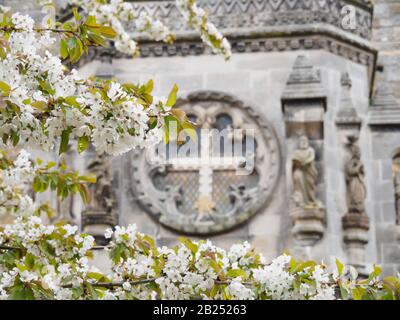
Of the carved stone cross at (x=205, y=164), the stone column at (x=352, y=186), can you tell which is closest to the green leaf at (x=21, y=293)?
the carved stone cross at (x=205, y=164)

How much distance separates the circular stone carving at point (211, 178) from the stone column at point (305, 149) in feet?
1.13

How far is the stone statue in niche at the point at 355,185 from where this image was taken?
1117 centimetres

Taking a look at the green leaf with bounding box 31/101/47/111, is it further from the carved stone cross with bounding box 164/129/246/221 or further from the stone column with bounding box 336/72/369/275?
the stone column with bounding box 336/72/369/275

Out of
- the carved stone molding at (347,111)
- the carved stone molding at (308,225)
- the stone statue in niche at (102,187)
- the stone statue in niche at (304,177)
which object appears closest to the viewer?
the carved stone molding at (308,225)

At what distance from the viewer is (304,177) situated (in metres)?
10.8

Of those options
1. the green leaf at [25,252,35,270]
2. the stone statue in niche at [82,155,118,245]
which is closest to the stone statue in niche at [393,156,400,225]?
the stone statue in niche at [82,155,118,245]

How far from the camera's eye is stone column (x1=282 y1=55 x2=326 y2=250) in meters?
10.7

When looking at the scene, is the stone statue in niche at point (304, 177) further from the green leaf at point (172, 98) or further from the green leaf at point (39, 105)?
the green leaf at point (39, 105)

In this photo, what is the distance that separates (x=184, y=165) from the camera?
11.5 meters

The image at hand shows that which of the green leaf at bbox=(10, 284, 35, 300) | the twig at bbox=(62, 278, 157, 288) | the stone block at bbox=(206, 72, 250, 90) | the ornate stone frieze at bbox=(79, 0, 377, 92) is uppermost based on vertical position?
the ornate stone frieze at bbox=(79, 0, 377, 92)
